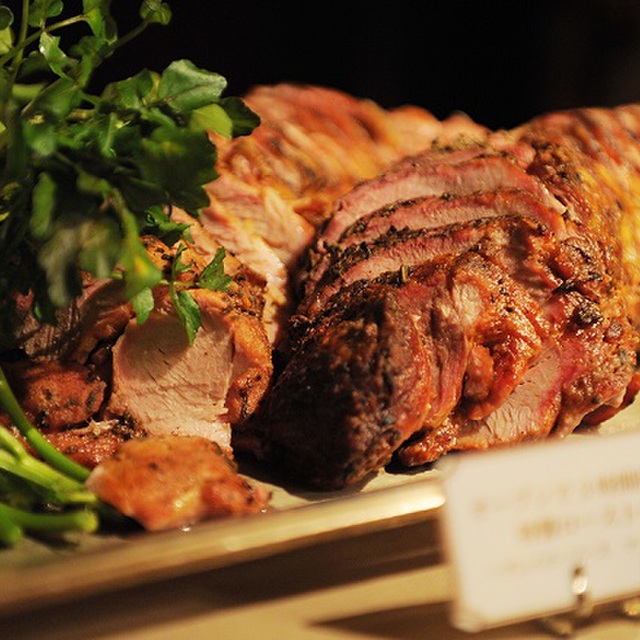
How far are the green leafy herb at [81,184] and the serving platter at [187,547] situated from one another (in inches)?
5.4

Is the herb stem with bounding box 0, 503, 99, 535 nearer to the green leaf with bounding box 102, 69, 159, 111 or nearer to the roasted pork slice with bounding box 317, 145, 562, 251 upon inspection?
the green leaf with bounding box 102, 69, 159, 111

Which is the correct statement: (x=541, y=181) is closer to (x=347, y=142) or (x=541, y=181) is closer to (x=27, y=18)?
(x=347, y=142)

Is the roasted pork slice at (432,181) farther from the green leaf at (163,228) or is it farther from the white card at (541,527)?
the white card at (541,527)

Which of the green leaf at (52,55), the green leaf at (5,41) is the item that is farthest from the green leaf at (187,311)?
the green leaf at (5,41)

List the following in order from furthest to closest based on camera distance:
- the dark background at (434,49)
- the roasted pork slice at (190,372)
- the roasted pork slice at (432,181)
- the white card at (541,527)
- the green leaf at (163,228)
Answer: the dark background at (434,49)
the roasted pork slice at (432,181)
the roasted pork slice at (190,372)
the green leaf at (163,228)
the white card at (541,527)

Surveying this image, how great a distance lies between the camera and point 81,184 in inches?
76.3

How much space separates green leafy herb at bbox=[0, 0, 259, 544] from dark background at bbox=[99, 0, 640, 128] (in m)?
4.02

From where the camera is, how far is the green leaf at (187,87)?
2.22 meters

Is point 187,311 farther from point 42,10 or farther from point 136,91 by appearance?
point 42,10

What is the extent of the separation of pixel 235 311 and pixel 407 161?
3.17ft

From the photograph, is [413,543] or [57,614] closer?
[57,614]

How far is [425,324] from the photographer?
244 centimetres

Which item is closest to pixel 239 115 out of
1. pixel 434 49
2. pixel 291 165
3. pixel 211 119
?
pixel 211 119

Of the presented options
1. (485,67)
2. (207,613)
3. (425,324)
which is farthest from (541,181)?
(485,67)
